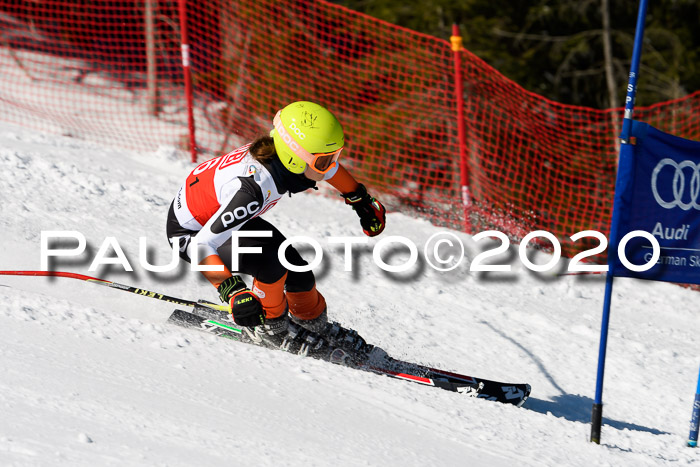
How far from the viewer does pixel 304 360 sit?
15.0ft

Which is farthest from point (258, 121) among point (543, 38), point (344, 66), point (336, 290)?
point (543, 38)

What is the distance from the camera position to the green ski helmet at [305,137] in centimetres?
426

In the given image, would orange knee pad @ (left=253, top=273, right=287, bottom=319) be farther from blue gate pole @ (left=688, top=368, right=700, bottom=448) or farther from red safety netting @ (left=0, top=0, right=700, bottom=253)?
red safety netting @ (left=0, top=0, right=700, bottom=253)

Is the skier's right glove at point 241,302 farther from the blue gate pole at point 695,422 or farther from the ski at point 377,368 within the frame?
the blue gate pole at point 695,422

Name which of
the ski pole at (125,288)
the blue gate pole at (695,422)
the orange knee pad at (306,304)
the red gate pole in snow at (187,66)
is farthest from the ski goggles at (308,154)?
the red gate pole in snow at (187,66)

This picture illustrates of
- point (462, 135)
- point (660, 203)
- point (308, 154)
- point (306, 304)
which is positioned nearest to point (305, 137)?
point (308, 154)

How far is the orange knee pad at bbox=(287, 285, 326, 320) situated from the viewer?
4.93 meters

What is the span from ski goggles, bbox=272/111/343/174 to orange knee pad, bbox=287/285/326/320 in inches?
35.2

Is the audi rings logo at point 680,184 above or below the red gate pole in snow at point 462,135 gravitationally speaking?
below

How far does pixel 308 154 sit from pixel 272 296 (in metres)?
0.93

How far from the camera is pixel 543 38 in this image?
15484 millimetres

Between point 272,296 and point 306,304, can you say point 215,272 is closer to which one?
point 272,296

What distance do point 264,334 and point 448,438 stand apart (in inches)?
57.5

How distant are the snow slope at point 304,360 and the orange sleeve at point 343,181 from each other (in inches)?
45.8
